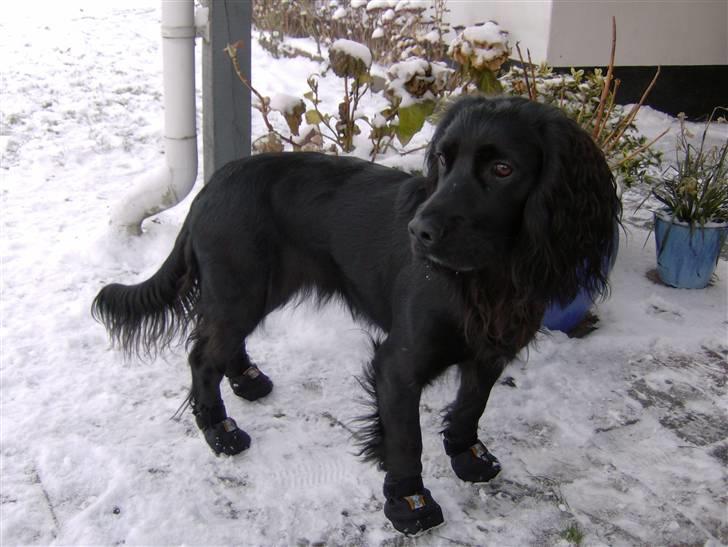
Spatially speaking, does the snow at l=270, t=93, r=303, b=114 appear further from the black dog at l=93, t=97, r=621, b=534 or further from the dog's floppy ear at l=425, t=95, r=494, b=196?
the dog's floppy ear at l=425, t=95, r=494, b=196

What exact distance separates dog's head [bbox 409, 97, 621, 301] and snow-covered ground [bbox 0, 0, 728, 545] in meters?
0.83

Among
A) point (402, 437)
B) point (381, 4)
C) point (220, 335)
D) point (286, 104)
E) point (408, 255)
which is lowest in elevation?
point (402, 437)

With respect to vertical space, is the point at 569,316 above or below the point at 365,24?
below

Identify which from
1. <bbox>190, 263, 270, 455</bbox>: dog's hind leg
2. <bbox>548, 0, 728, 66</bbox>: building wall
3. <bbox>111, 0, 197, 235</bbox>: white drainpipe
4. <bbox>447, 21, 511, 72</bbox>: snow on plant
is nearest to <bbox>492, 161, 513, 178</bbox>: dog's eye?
<bbox>190, 263, 270, 455</bbox>: dog's hind leg

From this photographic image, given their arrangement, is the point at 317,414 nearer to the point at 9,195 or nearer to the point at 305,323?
the point at 305,323

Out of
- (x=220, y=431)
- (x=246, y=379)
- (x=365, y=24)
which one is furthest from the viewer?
(x=365, y=24)

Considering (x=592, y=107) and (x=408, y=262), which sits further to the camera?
(x=592, y=107)

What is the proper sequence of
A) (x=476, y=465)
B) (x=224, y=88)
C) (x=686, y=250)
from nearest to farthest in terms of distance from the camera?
(x=476, y=465) < (x=686, y=250) < (x=224, y=88)

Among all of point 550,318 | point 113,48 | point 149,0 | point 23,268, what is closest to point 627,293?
point 550,318

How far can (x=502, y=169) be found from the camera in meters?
1.67

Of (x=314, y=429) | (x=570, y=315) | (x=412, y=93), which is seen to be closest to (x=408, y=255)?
(x=314, y=429)

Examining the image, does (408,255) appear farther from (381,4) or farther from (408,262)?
(381,4)

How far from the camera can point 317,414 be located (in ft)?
8.32

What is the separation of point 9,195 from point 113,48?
151 inches
